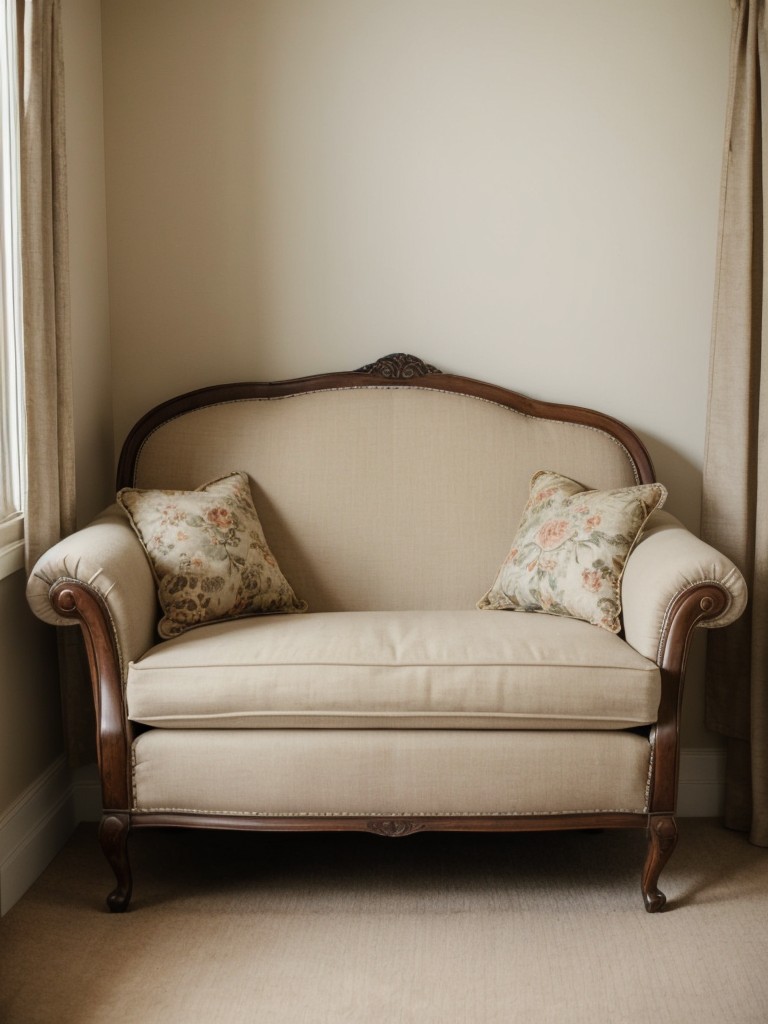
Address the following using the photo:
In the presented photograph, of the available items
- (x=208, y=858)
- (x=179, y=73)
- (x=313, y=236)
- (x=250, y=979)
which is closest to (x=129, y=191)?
(x=179, y=73)

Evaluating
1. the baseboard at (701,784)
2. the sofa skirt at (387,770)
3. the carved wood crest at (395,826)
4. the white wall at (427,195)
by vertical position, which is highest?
the white wall at (427,195)

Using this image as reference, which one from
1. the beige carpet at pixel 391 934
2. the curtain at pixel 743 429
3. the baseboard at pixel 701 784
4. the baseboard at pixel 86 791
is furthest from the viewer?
the baseboard at pixel 701 784

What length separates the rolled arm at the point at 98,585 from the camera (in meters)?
2.06

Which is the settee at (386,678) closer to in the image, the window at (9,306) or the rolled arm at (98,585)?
the rolled arm at (98,585)

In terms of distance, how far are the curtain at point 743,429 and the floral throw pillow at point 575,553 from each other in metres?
0.25

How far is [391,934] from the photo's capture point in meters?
2.07

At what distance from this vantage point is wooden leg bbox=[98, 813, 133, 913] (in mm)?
2119

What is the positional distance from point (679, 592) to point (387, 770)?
2.42 ft

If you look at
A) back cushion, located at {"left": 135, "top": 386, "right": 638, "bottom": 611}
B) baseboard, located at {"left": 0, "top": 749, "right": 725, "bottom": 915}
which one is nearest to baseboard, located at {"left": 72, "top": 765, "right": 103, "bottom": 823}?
baseboard, located at {"left": 0, "top": 749, "right": 725, "bottom": 915}

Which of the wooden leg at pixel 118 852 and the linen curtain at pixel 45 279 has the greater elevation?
the linen curtain at pixel 45 279

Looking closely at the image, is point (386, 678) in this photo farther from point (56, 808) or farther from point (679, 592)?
point (56, 808)

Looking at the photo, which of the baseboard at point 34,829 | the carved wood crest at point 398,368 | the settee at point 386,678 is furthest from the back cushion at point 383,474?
the baseboard at point 34,829

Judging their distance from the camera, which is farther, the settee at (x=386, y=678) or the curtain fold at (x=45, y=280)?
the curtain fold at (x=45, y=280)

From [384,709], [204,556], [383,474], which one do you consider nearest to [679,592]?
[384,709]
